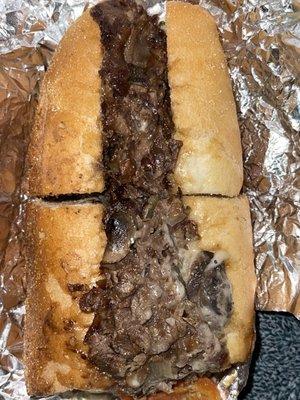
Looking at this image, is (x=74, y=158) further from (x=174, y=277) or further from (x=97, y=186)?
(x=174, y=277)

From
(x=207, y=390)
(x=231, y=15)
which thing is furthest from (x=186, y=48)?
(x=207, y=390)

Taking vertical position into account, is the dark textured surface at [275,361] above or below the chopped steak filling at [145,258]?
below

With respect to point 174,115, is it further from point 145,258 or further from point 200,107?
point 145,258

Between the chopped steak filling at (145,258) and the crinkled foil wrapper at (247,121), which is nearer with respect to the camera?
the chopped steak filling at (145,258)

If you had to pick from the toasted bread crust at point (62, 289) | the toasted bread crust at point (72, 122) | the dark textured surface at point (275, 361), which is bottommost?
the dark textured surface at point (275, 361)

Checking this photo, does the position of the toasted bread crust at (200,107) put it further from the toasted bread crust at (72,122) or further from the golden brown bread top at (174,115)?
the toasted bread crust at (72,122)

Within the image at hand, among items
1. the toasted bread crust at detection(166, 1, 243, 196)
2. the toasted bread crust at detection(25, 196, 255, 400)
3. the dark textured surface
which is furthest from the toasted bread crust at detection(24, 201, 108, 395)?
the dark textured surface

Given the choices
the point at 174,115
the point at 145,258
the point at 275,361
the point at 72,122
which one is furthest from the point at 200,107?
the point at 275,361

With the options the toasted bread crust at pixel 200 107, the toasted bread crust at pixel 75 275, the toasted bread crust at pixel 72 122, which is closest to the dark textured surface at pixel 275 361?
the toasted bread crust at pixel 75 275
